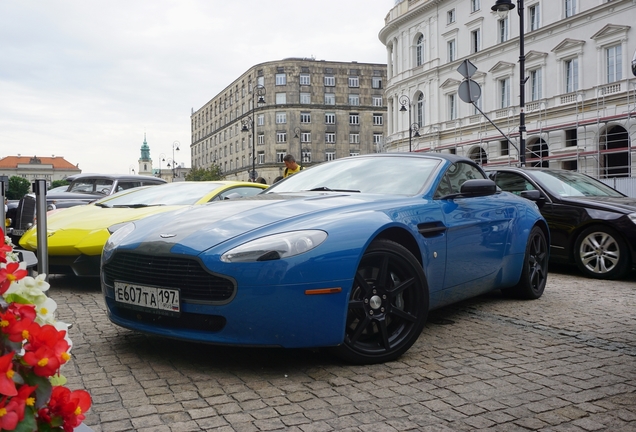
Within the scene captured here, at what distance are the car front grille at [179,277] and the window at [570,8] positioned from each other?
3731cm

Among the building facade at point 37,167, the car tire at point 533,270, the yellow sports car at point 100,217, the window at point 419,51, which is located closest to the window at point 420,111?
the window at point 419,51

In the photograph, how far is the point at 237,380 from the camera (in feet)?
10.5

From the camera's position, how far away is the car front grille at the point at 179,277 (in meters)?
3.15

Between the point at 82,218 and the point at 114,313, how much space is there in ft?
10.3

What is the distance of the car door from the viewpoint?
4.33 meters

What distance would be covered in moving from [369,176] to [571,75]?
34793 mm

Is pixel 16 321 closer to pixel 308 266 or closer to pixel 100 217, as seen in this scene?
pixel 308 266

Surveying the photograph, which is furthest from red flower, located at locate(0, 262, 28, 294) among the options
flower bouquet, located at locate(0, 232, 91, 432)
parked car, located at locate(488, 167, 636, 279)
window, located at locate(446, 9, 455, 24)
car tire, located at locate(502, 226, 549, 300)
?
window, located at locate(446, 9, 455, 24)

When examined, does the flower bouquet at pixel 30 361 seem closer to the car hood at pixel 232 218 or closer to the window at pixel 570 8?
the car hood at pixel 232 218

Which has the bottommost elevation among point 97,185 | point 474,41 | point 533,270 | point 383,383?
point 383,383

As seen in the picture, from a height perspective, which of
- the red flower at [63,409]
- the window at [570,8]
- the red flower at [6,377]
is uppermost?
the window at [570,8]

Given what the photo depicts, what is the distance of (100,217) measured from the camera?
254 inches

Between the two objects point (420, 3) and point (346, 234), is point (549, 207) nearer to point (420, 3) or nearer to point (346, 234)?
point (346, 234)

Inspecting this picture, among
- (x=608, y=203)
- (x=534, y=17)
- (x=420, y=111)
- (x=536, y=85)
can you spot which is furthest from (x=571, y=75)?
(x=608, y=203)
